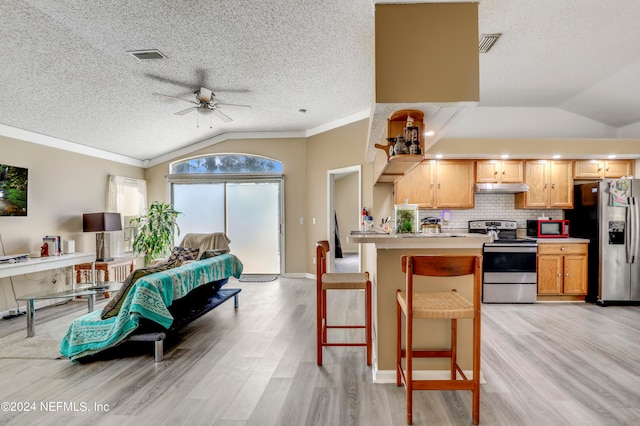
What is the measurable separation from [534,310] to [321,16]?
174 inches

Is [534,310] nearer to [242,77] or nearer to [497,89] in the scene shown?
[497,89]

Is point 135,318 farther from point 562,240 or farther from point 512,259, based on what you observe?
point 562,240

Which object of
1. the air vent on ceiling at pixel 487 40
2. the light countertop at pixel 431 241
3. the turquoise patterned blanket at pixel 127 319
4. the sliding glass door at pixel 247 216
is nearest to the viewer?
the light countertop at pixel 431 241

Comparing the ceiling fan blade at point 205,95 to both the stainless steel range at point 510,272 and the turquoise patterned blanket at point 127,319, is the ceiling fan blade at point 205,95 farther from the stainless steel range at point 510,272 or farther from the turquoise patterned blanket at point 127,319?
the stainless steel range at point 510,272

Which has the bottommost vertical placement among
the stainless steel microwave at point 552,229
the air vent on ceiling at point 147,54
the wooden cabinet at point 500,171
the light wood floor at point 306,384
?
the light wood floor at point 306,384

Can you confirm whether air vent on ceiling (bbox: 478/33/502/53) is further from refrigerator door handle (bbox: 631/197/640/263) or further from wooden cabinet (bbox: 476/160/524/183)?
refrigerator door handle (bbox: 631/197/640/263)

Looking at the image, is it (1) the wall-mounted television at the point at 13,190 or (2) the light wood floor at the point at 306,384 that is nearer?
(2) the light wood floor at the point at 306,384

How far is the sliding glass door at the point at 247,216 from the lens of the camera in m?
6.83

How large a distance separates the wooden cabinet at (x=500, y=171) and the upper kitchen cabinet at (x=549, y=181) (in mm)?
132

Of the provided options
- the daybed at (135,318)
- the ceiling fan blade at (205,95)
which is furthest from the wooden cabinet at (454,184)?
the daybed at (135,318)

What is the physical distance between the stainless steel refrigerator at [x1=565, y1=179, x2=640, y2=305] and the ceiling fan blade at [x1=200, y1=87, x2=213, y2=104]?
5.48 meters

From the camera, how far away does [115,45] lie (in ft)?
11.1

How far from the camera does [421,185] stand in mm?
5191

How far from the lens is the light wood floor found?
2.06 metres
